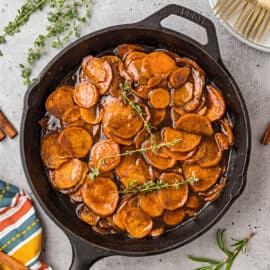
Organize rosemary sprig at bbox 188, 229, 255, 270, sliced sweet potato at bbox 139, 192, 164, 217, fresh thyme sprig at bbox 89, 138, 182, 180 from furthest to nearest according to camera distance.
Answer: rosemary sprig at bbox 188, 229, 255, 270
sliced sweet potato at bbox 139, 192, 164, 217
fresh thyme sprig at bbox 89, 138, 182, 180


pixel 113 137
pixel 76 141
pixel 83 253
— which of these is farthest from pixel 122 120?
pixel 83 253

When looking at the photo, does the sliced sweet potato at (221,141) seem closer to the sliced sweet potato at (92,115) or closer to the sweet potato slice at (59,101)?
the sliced sweet potato at (92,115)

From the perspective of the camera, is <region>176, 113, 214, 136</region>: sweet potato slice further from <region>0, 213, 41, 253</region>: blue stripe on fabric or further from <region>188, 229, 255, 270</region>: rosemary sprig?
<region>0, 213, 41, 253</region>: blue stripe on fabric

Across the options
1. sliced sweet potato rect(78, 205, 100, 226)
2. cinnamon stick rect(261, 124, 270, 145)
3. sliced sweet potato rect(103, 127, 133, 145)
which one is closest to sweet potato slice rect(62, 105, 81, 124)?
sliced sweet potato rect(103, 127, 133, 145)

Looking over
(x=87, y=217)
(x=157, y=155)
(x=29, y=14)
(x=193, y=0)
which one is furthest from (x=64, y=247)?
(x=193, y=0)

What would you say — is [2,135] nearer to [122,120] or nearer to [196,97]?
[122,120]

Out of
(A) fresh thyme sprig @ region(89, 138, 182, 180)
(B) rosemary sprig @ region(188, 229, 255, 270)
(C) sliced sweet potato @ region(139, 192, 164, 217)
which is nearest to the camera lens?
(A) fresh thyme sprig @ region(89, 138, 182, 180)
